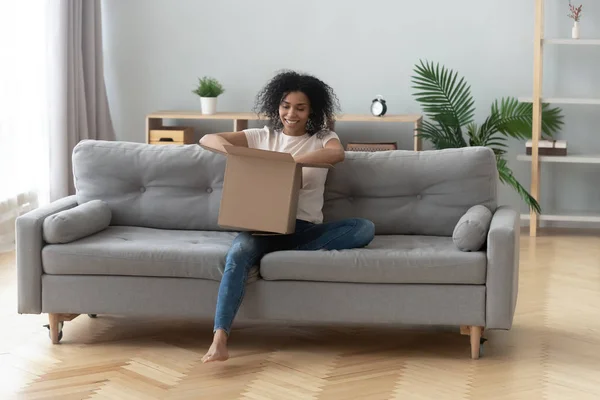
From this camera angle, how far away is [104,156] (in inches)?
165

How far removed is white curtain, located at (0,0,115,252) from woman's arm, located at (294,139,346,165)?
8.11 ft

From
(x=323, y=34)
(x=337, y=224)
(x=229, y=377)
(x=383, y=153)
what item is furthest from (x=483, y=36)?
(x=229, y=377)

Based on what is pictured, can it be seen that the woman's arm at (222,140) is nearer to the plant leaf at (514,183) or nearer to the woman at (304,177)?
the woman at (304,177)

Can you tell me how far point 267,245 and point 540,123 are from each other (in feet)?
9.33

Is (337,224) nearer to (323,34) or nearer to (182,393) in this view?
(182,393)

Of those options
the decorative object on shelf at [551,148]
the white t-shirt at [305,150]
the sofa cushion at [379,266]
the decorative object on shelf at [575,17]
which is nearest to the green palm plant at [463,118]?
the decorative object on shelf at [551,148]

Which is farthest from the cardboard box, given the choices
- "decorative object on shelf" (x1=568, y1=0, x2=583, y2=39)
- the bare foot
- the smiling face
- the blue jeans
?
"decorative object on shelf" (x1=568, y1=0, x2=583, y2=39)

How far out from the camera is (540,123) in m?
5.98

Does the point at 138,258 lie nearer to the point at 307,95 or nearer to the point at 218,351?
the point at 218,351

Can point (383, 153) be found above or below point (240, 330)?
above

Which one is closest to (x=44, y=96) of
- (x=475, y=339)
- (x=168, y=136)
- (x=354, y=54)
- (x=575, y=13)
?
(x=168, y=136)

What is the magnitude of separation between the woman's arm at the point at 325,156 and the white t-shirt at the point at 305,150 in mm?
94

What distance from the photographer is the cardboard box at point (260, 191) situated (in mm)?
3621

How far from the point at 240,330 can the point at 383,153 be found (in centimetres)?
92
